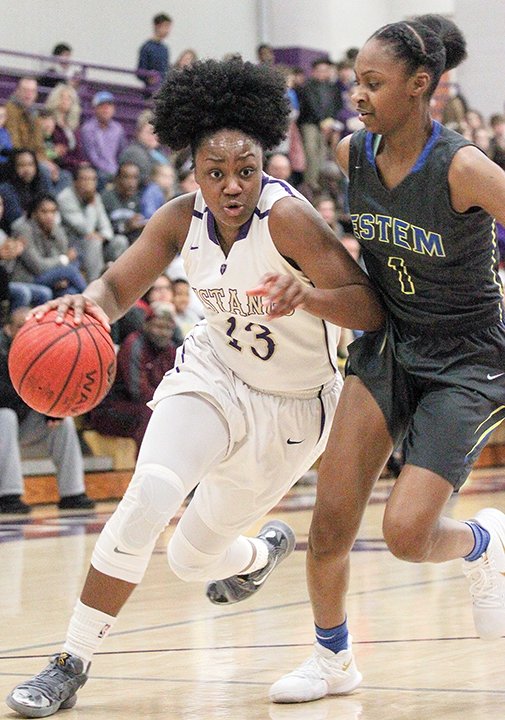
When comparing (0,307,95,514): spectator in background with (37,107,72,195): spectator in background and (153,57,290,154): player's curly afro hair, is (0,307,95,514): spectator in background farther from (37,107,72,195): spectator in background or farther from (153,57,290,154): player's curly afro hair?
(153,57,290,154): player's curly afro hair

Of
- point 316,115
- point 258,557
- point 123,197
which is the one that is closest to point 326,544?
point 258,557

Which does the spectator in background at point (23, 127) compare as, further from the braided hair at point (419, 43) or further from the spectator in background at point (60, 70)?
the braided hair at point (419, 43)

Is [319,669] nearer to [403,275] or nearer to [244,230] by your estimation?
[403,275]

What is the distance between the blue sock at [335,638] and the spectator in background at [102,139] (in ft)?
28.3

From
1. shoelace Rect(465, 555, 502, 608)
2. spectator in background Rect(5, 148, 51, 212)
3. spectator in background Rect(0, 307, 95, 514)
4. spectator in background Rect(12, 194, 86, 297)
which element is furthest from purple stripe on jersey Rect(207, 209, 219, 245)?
spectator in background Rect(5, 148, 51, 212)

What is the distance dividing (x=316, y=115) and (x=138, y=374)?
600cm

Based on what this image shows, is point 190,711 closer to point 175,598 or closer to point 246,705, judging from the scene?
point 246,705

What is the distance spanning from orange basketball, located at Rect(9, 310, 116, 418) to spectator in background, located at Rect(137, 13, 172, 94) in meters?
11.1

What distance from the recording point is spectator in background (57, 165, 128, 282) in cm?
1020

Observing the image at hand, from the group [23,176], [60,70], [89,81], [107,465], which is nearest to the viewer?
[107,465]

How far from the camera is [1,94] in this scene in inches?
504

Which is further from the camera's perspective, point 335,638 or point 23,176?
point 23,176

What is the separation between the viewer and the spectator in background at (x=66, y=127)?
1146cm

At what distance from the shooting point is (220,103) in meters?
3.60
